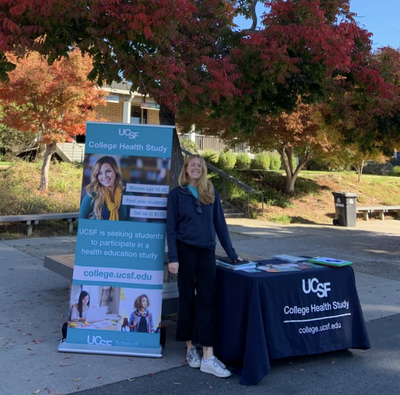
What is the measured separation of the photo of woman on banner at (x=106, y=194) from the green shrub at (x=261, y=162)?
20.6 meters

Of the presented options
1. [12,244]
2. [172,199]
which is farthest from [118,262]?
[12,244]

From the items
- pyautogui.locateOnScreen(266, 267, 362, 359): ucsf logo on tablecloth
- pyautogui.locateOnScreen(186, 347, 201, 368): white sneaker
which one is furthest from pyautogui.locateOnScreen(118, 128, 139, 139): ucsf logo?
pyautogui.locateOnScreen(186, 347, 201, 368): white sneaker

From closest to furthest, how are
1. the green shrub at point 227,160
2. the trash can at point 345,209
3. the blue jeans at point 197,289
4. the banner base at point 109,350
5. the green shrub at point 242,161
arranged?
the blue jeans at point 197,289 → the banner base at point 109,350 → the trash can at point 345,209 → the green shrub at point 227,160 → the green shrub at point 242,161

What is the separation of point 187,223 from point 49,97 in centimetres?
1023

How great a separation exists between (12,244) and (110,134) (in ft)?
20.2

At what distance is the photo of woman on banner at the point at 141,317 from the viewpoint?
4633mm

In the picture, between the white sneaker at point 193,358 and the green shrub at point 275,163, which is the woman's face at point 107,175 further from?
the green shrub at point 275,163

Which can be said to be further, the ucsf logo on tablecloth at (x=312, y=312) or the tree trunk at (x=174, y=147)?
the tree trunk at (x=174, y=147)

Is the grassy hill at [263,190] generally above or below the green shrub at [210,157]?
below

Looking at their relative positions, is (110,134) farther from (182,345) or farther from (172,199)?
(182,345)

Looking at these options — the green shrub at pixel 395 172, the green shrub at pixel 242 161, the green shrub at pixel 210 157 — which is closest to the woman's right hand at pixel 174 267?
the green shrub at pixel 210 157

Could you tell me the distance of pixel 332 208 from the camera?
19.1 m

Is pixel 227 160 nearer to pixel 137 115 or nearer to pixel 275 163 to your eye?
pixel 275 163

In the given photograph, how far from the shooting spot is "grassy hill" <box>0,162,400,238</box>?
39.5 feet
